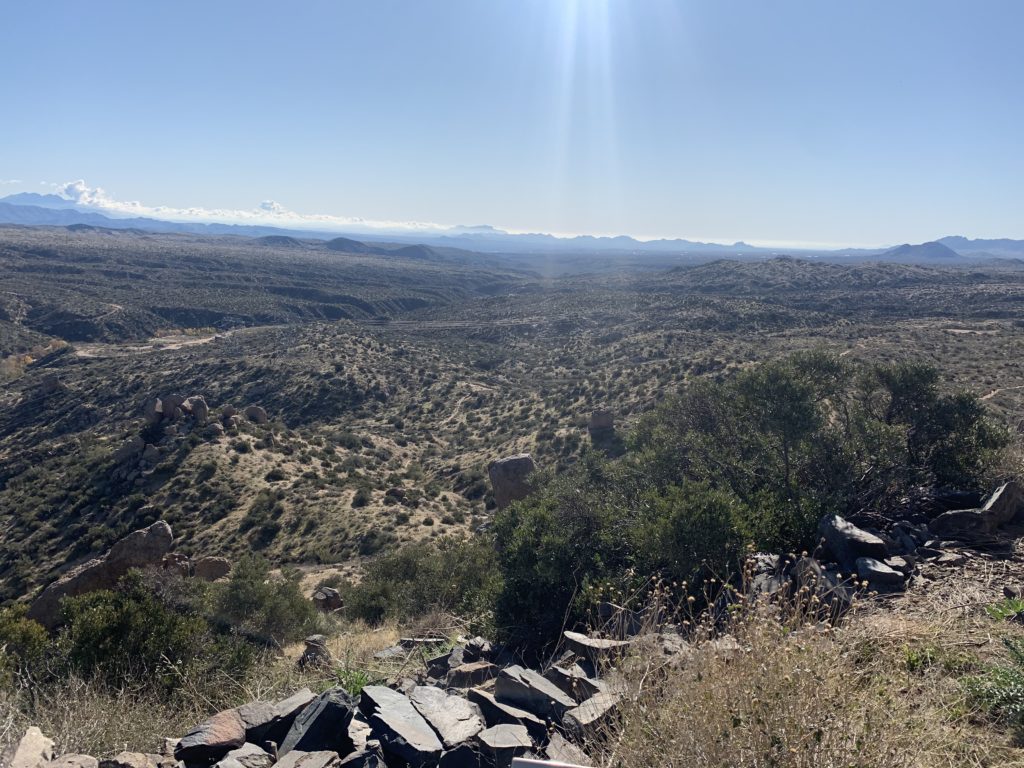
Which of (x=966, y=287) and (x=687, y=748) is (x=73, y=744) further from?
(x=966, y=287)

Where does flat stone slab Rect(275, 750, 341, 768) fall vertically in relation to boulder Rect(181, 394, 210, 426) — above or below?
above

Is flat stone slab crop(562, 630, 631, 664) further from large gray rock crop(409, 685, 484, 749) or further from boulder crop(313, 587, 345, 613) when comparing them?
boulder crop(313, 587, 345, 613)

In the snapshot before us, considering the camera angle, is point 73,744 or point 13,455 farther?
point 13,455

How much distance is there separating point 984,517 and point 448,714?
757 centimetres

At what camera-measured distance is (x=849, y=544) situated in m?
6.98

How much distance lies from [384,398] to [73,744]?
45179mm

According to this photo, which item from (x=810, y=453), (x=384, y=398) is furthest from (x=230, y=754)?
(x=384, y=398)

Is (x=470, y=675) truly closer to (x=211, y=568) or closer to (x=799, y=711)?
(x=799, y=711)

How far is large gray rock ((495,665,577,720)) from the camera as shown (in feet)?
15.6

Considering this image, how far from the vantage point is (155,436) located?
98.3 ft

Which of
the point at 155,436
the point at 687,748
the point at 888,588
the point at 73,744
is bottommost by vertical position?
the point at 155,436

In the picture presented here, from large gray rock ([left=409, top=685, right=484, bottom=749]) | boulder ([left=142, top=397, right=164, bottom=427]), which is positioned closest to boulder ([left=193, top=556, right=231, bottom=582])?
boulder ([left=142, top=397, right=164, bottom=427])

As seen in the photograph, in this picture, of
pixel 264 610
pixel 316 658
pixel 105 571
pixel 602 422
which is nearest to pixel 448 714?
pixel 316 658

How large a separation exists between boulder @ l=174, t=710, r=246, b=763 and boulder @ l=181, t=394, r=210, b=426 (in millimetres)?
29791
